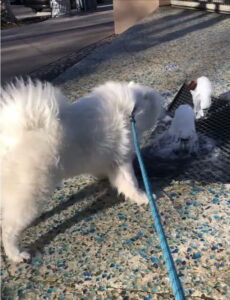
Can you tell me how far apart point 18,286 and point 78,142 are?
960 mm

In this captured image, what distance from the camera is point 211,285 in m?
1.94

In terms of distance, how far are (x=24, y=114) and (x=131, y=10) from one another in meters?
7.24

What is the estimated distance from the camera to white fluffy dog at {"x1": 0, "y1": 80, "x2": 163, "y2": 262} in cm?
215

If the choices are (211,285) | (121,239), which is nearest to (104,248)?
(121,239)

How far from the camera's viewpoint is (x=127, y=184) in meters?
2.73

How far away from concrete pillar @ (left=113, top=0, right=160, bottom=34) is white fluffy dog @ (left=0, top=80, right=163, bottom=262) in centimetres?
659

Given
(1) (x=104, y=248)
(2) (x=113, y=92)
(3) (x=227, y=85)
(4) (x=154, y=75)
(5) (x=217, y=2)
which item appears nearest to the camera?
(1) (x=104, y=248)

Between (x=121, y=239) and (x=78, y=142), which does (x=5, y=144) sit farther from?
(x=121, y=239)

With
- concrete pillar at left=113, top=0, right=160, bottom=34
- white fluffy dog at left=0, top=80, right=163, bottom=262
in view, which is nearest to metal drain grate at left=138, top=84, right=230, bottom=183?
white fluffy dog at left=0, top=80, right=163, bottom=262

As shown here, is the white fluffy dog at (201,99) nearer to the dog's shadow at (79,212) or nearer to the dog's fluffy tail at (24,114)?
the dog's shadow at (79,212)

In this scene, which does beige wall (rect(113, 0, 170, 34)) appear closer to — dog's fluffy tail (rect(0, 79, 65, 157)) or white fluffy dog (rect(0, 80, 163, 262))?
white fluffy dog (rect(0, 80, 163, 262))

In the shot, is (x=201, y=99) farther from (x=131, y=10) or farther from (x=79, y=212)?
(x=131, y=10)

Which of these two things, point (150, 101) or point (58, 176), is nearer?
point (58, 176)

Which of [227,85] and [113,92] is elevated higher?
[113,92]
